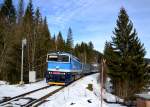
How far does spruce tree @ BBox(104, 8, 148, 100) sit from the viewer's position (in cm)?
5175

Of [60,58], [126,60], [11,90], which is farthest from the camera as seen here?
[126,60]

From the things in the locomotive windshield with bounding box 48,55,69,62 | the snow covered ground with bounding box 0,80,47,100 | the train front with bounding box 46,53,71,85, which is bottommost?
the snow covered ground with bounding box 0,80,47,100

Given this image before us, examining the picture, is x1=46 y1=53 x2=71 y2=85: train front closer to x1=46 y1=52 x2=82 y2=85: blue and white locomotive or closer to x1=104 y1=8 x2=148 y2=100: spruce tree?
x1=46 y1=52 x2=82 y2=85: blue and white locomotive

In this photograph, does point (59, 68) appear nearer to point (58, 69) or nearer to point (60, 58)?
point (58, 69)

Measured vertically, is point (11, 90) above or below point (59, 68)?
below

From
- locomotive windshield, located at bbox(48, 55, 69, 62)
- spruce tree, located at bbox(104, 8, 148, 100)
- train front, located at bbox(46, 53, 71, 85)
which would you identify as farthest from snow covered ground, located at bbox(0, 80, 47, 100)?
spruce tree, located at bbox(104, 8, 148, 100)

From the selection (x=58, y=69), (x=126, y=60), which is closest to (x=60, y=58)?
(x=58, y=69)

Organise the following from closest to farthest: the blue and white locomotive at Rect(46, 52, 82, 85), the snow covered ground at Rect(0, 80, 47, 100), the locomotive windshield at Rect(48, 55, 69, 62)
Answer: the snow covered ground at Rect(0, 80, 47, 100), the blue and white locomotive at Rect(46, 52, 82, 85), the locomotive windshield at Rect(48, 55, 69, 62)

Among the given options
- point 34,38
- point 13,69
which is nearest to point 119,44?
point 34,38

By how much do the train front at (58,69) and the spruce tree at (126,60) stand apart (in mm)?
15774

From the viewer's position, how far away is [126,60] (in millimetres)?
52531

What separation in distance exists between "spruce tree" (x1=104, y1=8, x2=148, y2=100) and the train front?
15.8m

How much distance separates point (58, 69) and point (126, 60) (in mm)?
18832

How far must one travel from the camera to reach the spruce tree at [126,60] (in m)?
51.8
